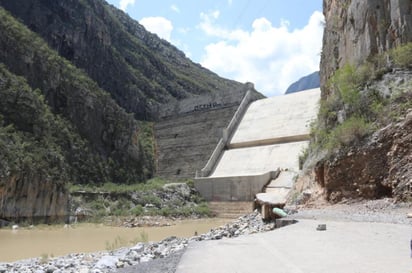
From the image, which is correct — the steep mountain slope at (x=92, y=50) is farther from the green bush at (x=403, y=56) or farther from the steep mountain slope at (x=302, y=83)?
the steep mountain slope at (x=302, y=83)

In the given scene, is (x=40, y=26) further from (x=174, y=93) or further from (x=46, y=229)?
Result: (x=46, y=229)

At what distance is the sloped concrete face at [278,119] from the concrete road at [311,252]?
2527 centimetres

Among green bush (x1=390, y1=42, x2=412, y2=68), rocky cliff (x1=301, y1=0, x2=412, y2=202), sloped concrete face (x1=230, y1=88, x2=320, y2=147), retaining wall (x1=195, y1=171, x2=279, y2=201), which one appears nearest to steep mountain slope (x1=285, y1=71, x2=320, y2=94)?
sloped concrete face (x1=230, y1=88, x2=320, y2=147)

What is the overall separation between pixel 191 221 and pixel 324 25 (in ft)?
41.8

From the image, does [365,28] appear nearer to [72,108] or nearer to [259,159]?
[259,159]

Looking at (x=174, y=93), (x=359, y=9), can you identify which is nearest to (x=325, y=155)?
(x=359, y=9)

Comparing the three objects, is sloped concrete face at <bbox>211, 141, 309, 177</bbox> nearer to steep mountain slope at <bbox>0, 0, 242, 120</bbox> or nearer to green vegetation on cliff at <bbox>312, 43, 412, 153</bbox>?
steep mountain slope at <bbox>0, 0, 242, 120</bbox>

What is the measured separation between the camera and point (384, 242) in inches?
210

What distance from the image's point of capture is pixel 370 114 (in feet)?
34.9

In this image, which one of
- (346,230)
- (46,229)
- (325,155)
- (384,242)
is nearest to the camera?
(384,242)

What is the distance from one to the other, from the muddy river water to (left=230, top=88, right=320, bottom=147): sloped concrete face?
13.2 metres

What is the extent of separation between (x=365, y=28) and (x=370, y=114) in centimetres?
309

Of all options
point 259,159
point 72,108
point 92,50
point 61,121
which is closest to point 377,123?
point 259,159

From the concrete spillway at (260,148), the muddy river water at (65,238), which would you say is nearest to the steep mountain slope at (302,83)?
the concrete spillway at (260,148)
